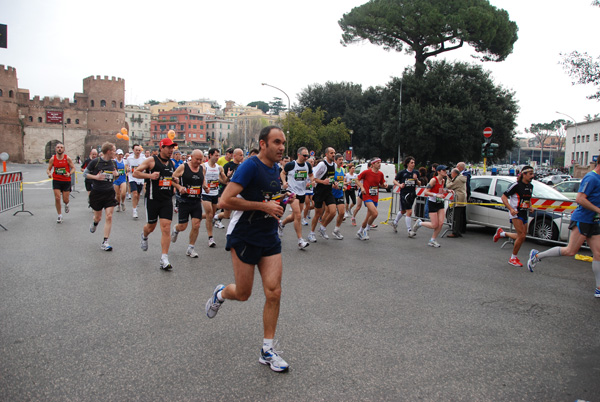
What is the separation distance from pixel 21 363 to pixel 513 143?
3706cm

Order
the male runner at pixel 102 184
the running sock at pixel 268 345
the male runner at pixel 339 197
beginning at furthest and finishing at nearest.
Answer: the male runner at pixel 339 197 → the male runner at pixel 102 184 → the running sock at pixel 268 345

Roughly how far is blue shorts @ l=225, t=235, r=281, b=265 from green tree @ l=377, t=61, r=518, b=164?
103ft

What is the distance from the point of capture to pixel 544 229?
380 inches

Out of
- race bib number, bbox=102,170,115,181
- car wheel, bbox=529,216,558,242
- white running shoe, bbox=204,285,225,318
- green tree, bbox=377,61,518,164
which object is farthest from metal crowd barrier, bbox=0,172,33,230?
green tree, bbox=377,61,518,164

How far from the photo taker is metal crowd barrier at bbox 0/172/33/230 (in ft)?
36.6

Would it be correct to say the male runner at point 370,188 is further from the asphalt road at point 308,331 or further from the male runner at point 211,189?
the male runner at point 211,189

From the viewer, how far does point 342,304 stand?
5.08 meters

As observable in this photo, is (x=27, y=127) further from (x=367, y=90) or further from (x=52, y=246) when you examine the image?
(x=52, y=246)

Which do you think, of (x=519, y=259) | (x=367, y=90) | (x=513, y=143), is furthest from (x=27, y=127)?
(x=519, y=259)

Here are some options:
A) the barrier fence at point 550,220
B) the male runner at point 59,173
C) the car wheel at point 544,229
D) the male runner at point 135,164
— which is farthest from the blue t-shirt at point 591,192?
the male runner at point 135,164

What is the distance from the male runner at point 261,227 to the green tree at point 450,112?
3124 cm

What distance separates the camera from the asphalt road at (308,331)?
3193 mm

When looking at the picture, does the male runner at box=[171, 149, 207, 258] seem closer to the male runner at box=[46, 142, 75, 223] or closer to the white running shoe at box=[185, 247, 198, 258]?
the white running shoe at box=[185, 247, 198, 258]

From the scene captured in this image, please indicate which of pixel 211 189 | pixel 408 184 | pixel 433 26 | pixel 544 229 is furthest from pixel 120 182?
pixel 433 26
